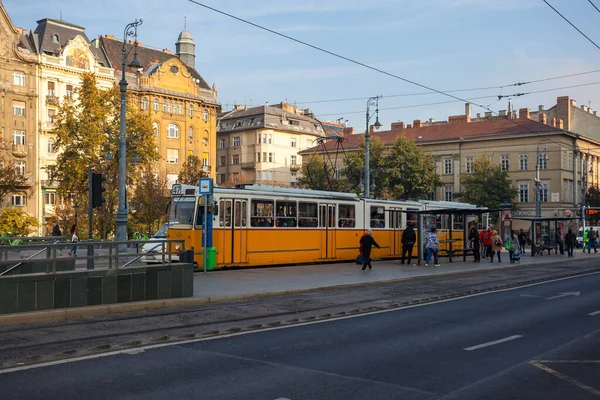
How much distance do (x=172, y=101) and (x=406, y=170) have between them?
26.8 metres

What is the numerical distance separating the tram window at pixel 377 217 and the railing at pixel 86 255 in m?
16.8

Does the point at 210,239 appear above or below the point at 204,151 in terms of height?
below

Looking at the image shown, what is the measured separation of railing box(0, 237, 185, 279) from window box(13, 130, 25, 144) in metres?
49.8

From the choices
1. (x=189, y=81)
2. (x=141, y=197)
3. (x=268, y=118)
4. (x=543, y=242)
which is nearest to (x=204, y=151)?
(x=189, y=81)

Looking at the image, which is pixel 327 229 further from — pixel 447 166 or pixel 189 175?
pixel 447 166

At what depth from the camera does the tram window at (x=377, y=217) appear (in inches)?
1251

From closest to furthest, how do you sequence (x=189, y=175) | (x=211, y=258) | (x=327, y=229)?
(x=211, y=258) → (x=327, y=229) → (x=189, y=175)

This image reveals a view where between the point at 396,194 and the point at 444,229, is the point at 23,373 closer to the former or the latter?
the point at 444,229

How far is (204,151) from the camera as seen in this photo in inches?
3211

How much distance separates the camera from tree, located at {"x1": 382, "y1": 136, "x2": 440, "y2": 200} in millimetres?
71188

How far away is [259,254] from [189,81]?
57186 millimetres

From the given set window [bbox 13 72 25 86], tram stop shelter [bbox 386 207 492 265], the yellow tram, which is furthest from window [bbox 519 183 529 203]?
window [bbox 13 72 25 86]

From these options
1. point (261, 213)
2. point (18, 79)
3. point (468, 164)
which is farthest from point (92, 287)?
point (468, 164)

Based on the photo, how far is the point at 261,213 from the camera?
2550 centimetres
